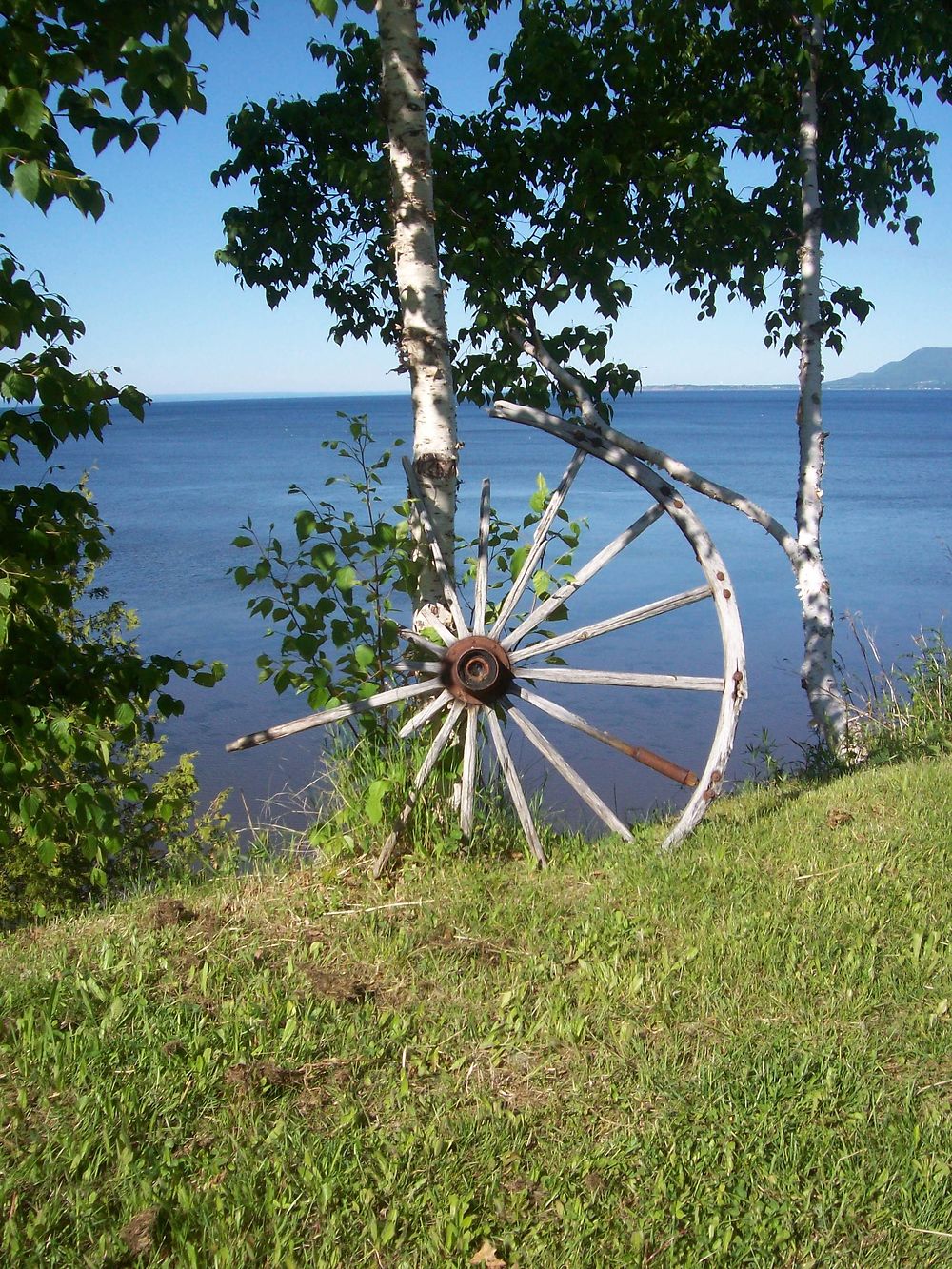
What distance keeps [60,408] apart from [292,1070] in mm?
2806

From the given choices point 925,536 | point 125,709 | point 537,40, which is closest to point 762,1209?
point 125,709

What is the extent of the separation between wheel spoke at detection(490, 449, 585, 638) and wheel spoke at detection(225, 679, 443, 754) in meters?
0.46

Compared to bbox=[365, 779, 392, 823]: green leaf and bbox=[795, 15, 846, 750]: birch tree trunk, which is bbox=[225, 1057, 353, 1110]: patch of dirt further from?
bbox=[795, 15, 846, 750]: birch tree trunk

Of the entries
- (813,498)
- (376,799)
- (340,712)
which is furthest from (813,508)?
(376,799)

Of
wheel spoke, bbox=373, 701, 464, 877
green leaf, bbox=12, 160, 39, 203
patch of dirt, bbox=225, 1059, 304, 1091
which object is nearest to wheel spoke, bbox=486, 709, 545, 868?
wheel spoke, bbox=373, 701, 464, 877

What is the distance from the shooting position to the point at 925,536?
26.3 meters

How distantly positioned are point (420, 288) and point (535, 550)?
1.59 meters

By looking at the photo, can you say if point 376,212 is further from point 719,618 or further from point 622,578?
point 622,578

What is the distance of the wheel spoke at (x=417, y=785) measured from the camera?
500 cm

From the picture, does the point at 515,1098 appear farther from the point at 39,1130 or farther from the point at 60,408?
the point at 60,408

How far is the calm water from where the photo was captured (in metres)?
12.5

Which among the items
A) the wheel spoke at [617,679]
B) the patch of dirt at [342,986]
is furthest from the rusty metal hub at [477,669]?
the patch of dirt at [342,986]

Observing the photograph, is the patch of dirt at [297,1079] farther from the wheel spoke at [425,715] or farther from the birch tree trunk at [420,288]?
the birch tree trunk at [420,288]

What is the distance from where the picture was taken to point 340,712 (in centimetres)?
501
